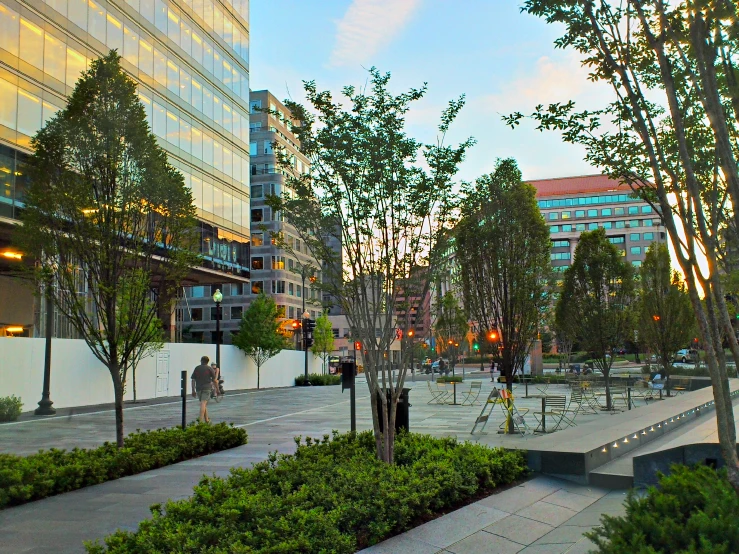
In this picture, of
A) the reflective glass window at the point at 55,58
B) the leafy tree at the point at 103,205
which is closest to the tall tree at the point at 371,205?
the leafy tree at the point at 103,205

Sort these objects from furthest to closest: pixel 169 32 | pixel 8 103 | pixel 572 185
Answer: pixel 572 185 → pixel 169 32 → pixel 8 103

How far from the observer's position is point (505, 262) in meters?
15.7

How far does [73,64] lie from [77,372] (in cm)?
1352

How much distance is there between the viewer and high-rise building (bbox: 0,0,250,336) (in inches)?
1021

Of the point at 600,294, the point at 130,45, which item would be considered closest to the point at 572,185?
the point at 130,45

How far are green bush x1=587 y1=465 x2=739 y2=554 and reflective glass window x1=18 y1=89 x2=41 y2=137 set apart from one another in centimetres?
2689

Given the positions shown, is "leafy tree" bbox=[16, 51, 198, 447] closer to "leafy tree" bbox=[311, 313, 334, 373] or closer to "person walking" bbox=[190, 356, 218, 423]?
"person walking" bbox=[190, 356, 218, 423]

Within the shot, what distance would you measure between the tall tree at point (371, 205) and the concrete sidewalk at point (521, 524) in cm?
166

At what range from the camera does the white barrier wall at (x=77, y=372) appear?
2352 centimetres

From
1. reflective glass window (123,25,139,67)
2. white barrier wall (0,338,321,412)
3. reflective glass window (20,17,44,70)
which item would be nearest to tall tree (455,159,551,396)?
white barrier wall (0,338,321,412)

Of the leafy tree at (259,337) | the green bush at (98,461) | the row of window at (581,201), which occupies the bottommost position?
the green bush at (98,461)

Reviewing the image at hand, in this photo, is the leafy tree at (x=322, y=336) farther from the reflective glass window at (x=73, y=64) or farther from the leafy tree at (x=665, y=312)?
the leafy tree at (x=665, y=312)

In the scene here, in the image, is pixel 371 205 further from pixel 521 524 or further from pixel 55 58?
pixel 55 58

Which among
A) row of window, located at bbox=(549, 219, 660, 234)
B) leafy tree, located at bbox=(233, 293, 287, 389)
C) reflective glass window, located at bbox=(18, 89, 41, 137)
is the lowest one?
leafy tree, located at bbox=(233, 293, 287, 389)
